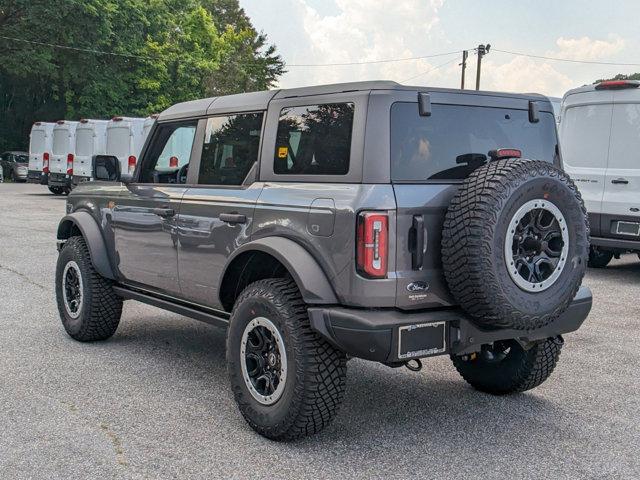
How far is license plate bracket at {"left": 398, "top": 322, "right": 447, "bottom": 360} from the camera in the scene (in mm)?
3697

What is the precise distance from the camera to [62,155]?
25234 millimetres

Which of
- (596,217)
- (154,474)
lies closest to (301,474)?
(154,474)

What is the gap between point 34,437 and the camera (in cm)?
402

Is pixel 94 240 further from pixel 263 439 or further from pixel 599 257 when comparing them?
pixel 599 257

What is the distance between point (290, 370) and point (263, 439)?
1.61 feet

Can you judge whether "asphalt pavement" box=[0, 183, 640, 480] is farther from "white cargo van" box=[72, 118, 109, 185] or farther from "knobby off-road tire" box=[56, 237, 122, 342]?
"white cargo van" box=[72, 118, 109, 185]

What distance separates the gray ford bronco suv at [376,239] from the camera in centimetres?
370

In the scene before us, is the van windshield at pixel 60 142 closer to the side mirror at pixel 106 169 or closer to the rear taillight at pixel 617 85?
the rear taillight at pixel 617 85

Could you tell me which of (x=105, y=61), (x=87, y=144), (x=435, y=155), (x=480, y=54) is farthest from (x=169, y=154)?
(x=480, y=54)

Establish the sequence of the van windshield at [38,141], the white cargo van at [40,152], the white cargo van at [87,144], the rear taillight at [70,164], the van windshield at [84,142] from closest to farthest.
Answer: the white cargo van at [87,144]
the van windshield at [84,142]
the rear taillight at [70,164]
the white cargo van at [40,152]
the van windshield at [38,141]

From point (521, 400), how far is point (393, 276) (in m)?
1.71

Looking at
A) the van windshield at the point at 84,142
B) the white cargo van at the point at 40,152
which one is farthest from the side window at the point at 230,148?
the white cargo van at the point at 40,152

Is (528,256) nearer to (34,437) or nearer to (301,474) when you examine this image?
(301,474)

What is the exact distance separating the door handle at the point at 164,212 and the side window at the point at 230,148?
301mm
